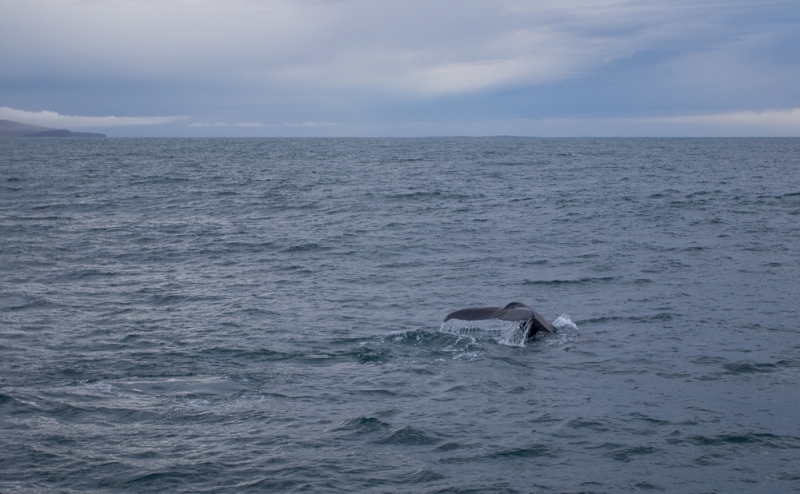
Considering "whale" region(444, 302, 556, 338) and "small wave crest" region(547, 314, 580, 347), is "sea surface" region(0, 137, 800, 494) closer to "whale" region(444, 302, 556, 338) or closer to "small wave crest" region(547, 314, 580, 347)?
"small wave crest" region(547, 314, 580, 347)

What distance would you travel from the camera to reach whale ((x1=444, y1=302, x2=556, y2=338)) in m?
13.8

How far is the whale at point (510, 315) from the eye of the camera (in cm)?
1376

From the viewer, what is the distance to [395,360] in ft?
43.1

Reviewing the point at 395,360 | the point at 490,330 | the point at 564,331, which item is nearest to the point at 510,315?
the point at 490,330

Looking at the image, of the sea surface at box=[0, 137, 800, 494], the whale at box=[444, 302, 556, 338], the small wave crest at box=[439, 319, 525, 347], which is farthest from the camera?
the small wave crest at box=[439, 319, 525, 347]

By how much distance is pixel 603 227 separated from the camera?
3173 centimetres

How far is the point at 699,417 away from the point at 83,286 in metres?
16.1

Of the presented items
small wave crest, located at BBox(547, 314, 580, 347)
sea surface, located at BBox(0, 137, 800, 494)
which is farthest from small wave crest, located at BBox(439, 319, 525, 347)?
small wave crest, located at BBox(547, 314, 580, 347)

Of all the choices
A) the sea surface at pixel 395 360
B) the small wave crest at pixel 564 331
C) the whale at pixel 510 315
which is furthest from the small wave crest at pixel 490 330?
the small wave crest at pixel 564 331

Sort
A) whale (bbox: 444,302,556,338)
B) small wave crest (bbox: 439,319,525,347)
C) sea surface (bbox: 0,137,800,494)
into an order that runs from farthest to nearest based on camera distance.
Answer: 1. small wave crest (bbox: 439,319,525,347)
2. whale (bbox: 444,302,556,338)
3. sea surface (bbox: 0,137,800,494)

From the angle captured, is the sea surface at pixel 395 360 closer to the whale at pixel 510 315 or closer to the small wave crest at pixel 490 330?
the small wave crest at pixel 490 330

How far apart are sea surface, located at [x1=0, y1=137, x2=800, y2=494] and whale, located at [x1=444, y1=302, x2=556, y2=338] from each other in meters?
0.34

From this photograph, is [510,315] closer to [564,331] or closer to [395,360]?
[564,331]

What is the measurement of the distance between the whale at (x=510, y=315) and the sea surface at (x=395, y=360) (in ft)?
1.10
